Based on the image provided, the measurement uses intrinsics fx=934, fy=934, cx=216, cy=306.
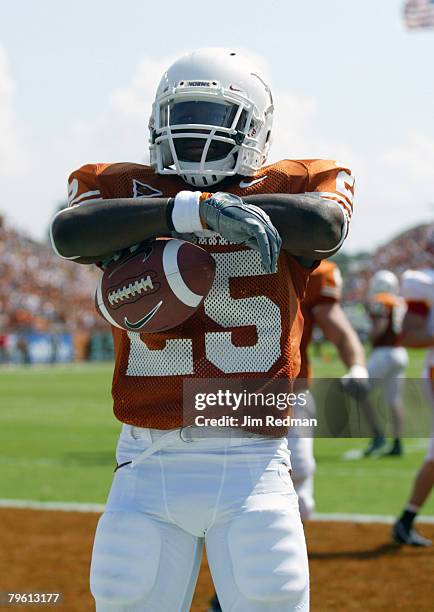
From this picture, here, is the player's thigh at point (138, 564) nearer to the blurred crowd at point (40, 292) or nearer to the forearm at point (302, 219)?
the forearm at point (302, 219)

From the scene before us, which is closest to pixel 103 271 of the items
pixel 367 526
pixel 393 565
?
pixel 393 565

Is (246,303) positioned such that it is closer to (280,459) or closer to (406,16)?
(280,459)

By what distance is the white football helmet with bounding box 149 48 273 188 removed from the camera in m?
2.49

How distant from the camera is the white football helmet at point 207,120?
8.16ft

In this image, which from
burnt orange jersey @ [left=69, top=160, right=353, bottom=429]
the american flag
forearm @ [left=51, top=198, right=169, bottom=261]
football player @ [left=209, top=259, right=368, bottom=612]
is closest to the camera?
forearm @ [left=51, top=198, right=169, bottom=261]

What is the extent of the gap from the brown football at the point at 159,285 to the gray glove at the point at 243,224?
126 mm

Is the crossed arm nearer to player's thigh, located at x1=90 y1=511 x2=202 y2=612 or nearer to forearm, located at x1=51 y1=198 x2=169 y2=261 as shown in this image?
forearm, located at x1=51 y1=198 x2=169 y2=261

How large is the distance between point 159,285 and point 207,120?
48cm

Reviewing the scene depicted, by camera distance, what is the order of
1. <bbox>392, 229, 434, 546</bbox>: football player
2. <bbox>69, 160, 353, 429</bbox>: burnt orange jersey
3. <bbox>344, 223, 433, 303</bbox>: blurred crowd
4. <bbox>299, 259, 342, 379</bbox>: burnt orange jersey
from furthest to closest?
1. <bbox>344, 223, 433, 303</bbox>: blurred crowd
2. <bbox>392, 229, 434, 546</bbox>: football player
3. <bbox>299, 259, 342, 379</bbox>: burnt orange jersey
4. <bbox>69, 160, 353, 429</bbox>: burnt orange jersey

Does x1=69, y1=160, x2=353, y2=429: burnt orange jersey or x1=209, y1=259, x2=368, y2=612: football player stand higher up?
x1=69, y1=160, x2=353, y2=429: burnt orange jersey

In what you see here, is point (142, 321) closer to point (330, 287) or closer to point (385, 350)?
point (330, 287)

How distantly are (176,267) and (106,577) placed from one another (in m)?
0.79

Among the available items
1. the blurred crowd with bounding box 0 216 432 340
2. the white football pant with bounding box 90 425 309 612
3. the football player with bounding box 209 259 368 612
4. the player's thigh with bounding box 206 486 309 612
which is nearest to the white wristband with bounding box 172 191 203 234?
the white football pant with bounding box 90 425 309 612

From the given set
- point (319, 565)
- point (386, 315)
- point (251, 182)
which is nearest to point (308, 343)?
point (319, 565)
